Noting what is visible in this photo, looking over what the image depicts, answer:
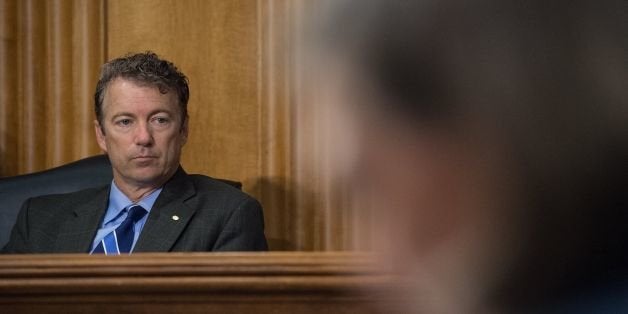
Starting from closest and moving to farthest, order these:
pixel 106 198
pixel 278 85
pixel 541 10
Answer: pixel 541 10 → pixel 106 198 → pixel 278 85

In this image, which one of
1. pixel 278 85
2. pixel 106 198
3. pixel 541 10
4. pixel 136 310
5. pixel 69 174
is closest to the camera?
pixel 541 10

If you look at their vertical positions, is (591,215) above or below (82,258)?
above

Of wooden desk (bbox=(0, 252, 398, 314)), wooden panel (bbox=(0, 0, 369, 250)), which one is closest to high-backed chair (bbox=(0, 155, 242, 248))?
wooden panel (bbox=(0, 0, 369, 250))

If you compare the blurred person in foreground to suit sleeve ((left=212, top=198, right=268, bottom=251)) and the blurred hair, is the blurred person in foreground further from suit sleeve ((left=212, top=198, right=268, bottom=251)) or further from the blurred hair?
the blurred hair

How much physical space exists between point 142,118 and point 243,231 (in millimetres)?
437

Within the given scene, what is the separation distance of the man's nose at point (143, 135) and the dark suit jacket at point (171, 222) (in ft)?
0.42

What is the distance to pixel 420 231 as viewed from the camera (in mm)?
661

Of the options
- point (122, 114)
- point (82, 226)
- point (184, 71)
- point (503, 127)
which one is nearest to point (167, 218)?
point (82, 226)

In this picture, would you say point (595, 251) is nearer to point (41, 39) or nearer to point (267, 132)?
point (267, 132)

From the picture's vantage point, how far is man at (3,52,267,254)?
2695 millimetres

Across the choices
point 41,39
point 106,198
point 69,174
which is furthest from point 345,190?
point 41,39

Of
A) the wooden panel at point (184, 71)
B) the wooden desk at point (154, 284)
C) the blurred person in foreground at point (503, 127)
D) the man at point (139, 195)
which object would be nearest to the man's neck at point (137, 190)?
the man at point (139, 195)

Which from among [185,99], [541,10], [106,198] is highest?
[541,10]

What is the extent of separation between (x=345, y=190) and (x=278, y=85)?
2.99m
